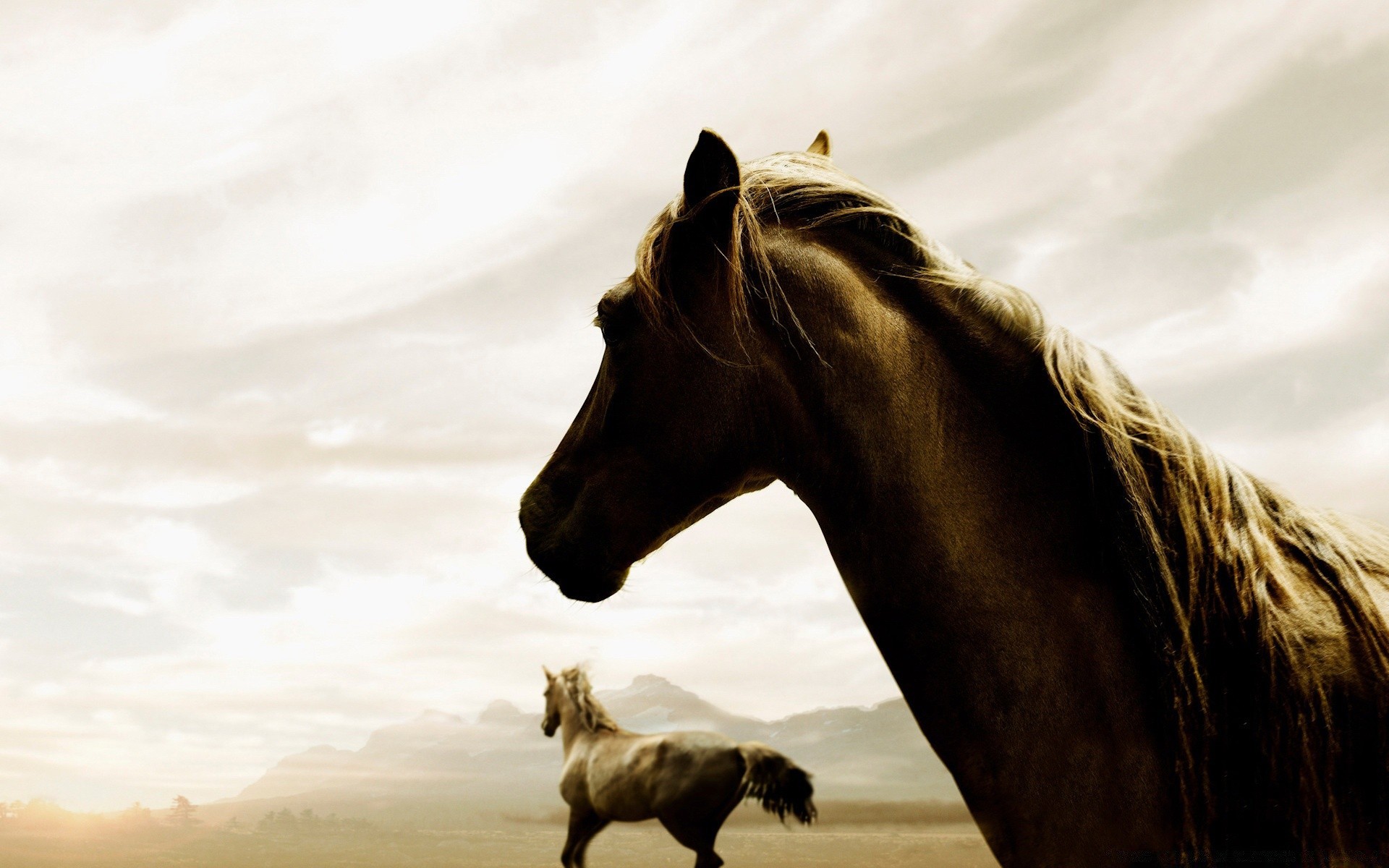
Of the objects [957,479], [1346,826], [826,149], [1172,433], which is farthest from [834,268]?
[1346,826]

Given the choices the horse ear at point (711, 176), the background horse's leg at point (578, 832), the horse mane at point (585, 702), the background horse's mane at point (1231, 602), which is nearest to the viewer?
the background horse's mane at point (1231, 602)

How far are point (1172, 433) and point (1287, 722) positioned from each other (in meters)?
0.43

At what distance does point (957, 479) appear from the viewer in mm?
1316

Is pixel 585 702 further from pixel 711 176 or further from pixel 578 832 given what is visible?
pixel 711 176

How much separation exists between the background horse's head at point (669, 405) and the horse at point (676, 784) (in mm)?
6962

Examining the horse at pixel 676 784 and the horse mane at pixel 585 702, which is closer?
the horse at pixel 676 784

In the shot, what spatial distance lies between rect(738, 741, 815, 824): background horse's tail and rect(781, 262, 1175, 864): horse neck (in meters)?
7.16

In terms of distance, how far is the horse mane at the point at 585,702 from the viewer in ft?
33.1

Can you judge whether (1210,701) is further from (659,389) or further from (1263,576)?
(659,389)

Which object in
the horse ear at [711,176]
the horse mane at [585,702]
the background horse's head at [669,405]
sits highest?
the horse ear at [711,176]

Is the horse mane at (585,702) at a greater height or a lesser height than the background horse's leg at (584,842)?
greater

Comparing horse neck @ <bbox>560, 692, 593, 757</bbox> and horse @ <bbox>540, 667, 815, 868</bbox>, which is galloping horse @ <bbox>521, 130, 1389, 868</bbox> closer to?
horse @ <bbox>540, 667, 815, 868</bbox>

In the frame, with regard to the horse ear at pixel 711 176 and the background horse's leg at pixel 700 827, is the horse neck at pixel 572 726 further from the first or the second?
the horse ear at pixel 711 176

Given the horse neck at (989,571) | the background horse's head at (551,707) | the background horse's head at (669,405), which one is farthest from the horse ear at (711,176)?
the background horse's head at (551,707)
